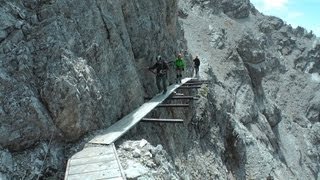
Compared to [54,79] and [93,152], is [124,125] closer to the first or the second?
[93,152]

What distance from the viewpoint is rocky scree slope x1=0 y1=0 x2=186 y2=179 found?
1010 centimetres

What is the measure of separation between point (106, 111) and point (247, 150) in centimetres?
2271

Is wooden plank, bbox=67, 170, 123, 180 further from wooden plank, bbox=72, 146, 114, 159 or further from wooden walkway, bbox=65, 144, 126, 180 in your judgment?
wooden plank, bbox=72, 146, 114, 159

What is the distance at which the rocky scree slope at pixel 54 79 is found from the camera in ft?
33.1

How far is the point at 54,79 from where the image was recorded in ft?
36.9

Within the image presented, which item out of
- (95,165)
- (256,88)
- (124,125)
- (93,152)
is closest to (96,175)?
(95,165)

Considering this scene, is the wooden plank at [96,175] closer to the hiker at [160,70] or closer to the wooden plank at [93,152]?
the wooden plank at [93,152]

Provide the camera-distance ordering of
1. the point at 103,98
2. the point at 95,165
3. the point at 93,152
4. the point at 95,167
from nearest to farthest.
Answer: the point at 95,167 < the point at 95,165 < the point at 93,152 < the point at 103,98

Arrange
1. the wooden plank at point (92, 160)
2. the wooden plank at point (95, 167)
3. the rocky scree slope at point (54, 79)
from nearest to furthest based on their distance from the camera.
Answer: the wooden plank at point (95, 167), the rocky scree slope at point (54, 79), the wooden plank at point (92, 160)

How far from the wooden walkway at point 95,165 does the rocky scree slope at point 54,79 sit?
0.62m

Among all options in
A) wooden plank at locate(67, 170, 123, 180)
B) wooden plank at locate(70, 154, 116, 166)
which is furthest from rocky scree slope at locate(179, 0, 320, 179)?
wooden plank at locate(67, 170, 123, 180)

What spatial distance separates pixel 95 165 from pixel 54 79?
2841mm

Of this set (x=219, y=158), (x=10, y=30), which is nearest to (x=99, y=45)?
(x=10, y=30)

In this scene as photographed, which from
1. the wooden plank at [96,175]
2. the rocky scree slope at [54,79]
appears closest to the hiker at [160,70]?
the rocky scree slope at [54,79]
